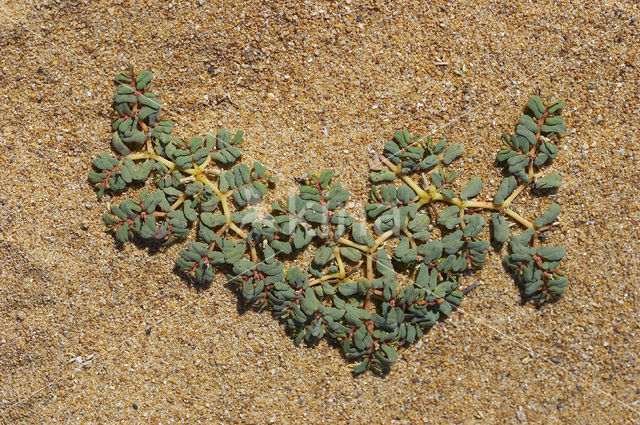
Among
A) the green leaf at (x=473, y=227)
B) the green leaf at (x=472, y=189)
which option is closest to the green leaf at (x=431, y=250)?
the green leaf at (x=473, y=227)

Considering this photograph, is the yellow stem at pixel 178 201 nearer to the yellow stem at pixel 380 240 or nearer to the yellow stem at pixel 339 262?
the yellow stem at pixel 339 262

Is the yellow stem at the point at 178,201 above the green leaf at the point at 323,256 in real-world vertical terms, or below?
above

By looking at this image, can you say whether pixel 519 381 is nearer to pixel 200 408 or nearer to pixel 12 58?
pixel 200 408

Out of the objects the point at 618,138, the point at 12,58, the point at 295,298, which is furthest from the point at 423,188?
the point at 12,58

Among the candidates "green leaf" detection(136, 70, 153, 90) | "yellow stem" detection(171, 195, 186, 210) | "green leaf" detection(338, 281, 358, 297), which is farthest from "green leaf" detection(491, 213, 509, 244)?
"green leaf" detection(136, 70, 153, 90)

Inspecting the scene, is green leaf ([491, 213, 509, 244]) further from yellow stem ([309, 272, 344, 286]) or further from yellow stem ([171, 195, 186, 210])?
yellow stem ([171, 195, 186, 210])

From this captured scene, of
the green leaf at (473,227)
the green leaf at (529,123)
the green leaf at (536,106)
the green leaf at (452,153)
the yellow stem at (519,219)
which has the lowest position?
the green leaf at (473,227)

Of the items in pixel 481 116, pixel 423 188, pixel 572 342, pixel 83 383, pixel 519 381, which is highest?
pixel 481 116
